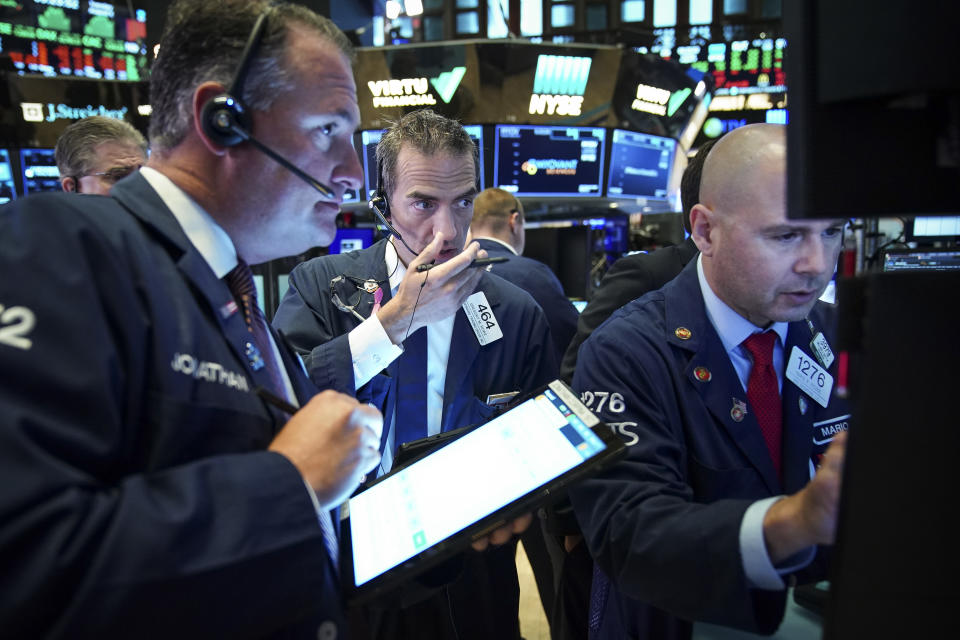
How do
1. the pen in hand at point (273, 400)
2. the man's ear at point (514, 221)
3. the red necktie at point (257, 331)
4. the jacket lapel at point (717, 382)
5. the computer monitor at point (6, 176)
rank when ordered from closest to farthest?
1. the pen in hand at point (273, 400)
2. the red necktie at point (257, 331)
3. the jacket lapel at point (717, 382)
4. the man's ear at point (514, 221)
5. the computer monitor at point (6, 176)

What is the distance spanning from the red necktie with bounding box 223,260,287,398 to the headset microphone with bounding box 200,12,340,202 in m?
0.19

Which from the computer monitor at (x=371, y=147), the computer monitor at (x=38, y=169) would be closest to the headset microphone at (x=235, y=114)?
the computer monitor at (x=371, y=147)

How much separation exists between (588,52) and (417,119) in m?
4.35

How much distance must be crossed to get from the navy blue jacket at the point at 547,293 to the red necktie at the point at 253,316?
1594mm

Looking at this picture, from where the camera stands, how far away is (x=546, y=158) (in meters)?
5.70

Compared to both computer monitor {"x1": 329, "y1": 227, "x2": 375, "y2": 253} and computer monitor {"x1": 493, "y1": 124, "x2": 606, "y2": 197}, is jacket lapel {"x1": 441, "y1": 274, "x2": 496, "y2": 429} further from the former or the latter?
computer monitor {"x1": 493, "y1": 124, "x2": 606, "y2": 197}

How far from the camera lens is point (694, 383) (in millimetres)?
1265

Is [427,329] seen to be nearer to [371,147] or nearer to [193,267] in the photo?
[193,267]

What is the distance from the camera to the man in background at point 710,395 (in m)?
1.01

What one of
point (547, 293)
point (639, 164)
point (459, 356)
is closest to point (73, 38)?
point (639, 164)

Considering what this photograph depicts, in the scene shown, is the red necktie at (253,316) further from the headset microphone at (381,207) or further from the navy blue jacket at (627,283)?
the navy blue jacket at (627,283)

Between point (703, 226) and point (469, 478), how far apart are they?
78 centimetres

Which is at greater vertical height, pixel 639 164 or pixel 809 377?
pixel 639 164

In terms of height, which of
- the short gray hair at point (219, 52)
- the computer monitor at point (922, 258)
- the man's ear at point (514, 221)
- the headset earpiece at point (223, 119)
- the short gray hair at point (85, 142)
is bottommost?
the computer monitor at point (922, 258)
